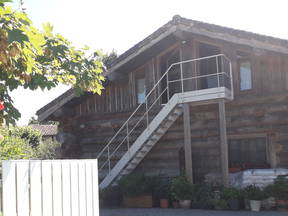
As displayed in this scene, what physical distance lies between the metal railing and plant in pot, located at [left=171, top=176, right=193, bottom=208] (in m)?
2.37

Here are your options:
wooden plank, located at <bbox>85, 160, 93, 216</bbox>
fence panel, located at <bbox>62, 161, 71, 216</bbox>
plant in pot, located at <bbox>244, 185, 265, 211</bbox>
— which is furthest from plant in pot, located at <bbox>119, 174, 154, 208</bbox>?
fence panel, located at <bbox>62, 161, 71, 216</bbox>

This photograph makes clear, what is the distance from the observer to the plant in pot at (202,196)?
11494mm

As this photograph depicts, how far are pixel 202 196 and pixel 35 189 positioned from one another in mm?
7537

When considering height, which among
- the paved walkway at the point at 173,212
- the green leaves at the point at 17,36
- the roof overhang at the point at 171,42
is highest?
the roof overhang at the point at 171,42

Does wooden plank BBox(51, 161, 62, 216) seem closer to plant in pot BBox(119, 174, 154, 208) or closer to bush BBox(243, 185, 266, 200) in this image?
plant in pot BBox(119, 174, 154, 208)

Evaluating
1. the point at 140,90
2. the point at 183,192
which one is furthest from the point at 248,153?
the point at 140,90

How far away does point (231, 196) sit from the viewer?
36.6 ft

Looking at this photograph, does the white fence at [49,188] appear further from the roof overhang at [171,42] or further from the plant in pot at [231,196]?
the roof overhang at [171,42]

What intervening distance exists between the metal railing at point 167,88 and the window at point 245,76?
0.43m

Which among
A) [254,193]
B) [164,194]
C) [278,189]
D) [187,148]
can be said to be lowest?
[164,194]

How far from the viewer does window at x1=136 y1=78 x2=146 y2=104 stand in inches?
589

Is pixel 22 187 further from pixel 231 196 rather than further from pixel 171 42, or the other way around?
pixel 171 42

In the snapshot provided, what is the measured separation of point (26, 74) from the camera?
17.5ft

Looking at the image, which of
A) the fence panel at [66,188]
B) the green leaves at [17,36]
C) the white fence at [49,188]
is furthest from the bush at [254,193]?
the green leaves at [17,36]
